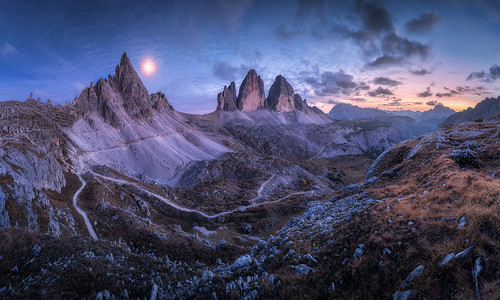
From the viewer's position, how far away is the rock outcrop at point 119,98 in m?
85.8

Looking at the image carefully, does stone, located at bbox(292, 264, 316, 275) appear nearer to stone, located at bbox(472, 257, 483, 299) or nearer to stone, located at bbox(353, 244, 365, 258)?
stone, located at bbox(353, 244, 365, 258)

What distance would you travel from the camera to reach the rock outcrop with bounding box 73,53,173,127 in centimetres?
8581

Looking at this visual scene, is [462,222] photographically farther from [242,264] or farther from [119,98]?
[119,98]

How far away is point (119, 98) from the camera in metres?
101

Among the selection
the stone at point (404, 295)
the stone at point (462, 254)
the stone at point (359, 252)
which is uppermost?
the stone at point (462, 254)

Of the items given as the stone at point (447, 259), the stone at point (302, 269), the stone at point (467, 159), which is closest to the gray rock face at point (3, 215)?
the stone at point (302, 269)

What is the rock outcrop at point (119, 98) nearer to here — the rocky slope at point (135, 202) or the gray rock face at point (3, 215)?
the rocky slope at point (135, 202)

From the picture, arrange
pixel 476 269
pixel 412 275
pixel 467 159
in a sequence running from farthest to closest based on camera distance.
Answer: pixel 467 159
pixel 412 275
pixel 476 269

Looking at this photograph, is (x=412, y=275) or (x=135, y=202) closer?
(x=412, y=275)

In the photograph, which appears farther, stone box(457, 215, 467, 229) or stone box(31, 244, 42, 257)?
stone box(31, 244, 42, 257)

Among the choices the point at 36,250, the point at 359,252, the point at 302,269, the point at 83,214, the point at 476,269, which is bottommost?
the point at 83,214

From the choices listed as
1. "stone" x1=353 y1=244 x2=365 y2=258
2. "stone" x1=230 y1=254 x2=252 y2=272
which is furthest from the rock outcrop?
"stone" x1=353 y1=244 x2=365 y2=258

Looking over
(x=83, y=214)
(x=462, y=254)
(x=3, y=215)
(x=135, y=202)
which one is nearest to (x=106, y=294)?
(x=462, y=254)

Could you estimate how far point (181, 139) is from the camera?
4331 inches
